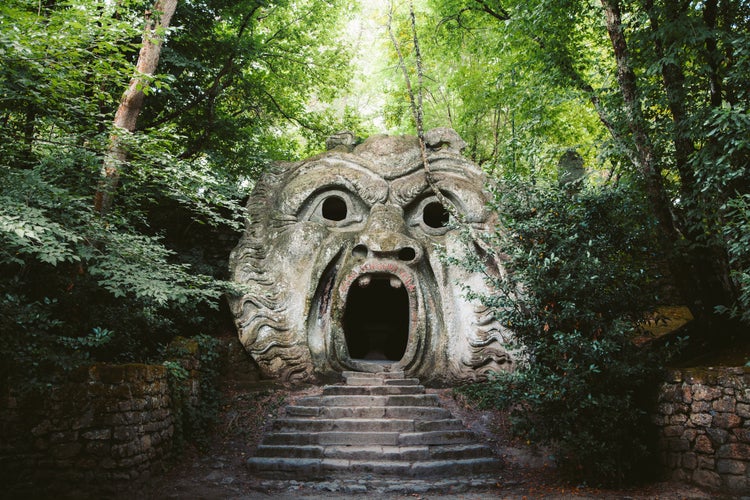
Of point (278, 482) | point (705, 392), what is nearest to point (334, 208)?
point (278, 482)

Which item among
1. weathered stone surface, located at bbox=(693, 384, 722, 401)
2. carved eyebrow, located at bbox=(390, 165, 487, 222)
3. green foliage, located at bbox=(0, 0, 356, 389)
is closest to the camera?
green foliage, located at bbox=(0, 0, 356, 389)

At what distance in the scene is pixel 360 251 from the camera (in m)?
8.34

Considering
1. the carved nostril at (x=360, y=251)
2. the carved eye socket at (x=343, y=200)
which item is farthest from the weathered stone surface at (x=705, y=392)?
the carved eye socket at (x=343, y=200)

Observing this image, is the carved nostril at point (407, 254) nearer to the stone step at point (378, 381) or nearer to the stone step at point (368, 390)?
the stone step at point (378, 381)

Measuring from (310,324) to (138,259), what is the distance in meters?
3.19

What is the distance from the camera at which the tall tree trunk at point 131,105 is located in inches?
212

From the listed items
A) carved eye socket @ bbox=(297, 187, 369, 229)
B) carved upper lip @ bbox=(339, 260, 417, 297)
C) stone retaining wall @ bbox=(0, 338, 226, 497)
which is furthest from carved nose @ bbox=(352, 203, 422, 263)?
stone retaining wall @ bbox=(0, 338, 226, 497)

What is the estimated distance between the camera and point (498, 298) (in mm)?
5711

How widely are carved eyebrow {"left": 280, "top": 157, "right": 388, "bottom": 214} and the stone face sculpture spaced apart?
2cm

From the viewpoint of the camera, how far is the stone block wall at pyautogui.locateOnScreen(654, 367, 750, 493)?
15.2 ft

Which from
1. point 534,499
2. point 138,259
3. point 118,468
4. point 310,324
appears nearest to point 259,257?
point 310,324

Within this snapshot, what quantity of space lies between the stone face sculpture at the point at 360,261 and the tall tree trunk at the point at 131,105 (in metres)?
2.35

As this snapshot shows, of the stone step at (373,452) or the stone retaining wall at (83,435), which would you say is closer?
the stone retaining wall at (83,435)

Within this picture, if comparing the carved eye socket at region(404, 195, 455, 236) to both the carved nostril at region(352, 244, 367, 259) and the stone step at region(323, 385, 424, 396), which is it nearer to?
the carved nostril at region(352, 244, 367, 259)
